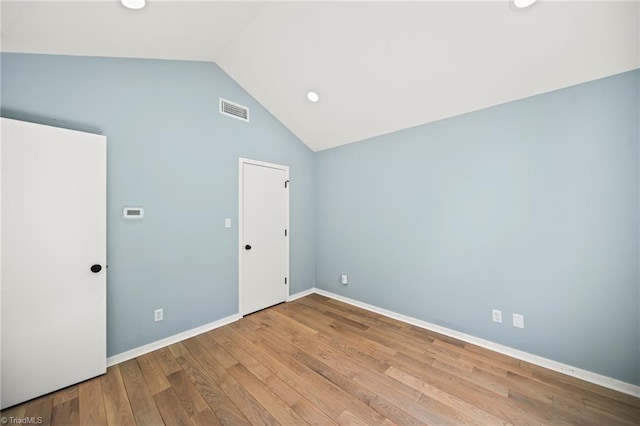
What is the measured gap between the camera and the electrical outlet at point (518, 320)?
2248 millimetres

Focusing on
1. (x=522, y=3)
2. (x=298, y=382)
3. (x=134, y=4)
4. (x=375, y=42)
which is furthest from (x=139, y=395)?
(x=522, y=3)

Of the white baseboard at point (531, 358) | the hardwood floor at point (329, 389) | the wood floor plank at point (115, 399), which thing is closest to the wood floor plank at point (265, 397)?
the hardwood floor at point (329, 389)

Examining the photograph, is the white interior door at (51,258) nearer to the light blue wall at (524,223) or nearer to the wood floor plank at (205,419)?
the wood floor plank at (205,419)

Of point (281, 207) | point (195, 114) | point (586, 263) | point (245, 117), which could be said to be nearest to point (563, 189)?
point (586, 263)

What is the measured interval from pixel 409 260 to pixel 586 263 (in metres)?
1.52

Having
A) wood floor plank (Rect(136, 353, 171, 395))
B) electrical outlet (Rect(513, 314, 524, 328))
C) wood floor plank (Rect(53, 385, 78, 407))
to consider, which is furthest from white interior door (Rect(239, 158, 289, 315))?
electrical outlet (Rect(513, 314, 524, 328))

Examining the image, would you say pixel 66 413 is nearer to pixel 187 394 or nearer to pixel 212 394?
pixel 187 394

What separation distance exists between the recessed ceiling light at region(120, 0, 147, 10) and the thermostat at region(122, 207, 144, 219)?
162 centimetres

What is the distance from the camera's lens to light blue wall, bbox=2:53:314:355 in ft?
6.54

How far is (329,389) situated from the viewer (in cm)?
187

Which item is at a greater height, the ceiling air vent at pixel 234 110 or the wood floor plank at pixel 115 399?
the ceiling air vent at pixel 234 110

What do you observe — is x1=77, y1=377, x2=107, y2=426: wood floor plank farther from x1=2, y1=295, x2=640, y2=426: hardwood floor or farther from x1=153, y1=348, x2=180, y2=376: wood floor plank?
x1=153, y1=348, x2=180, y2=376: wood floor plank

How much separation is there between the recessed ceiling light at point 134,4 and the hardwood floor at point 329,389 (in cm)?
287

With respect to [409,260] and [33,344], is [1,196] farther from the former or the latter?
[409,260]
